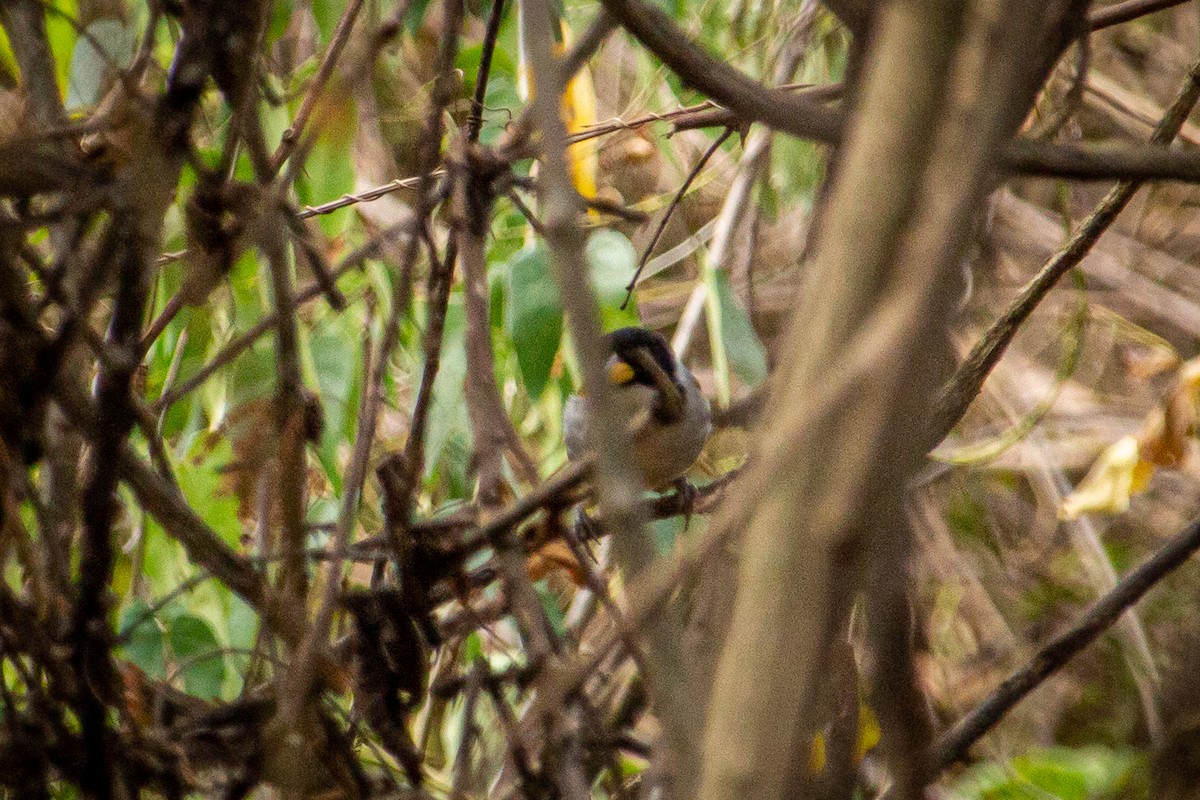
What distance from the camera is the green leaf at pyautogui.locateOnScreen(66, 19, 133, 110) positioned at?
1.67 m

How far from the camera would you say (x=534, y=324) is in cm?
172

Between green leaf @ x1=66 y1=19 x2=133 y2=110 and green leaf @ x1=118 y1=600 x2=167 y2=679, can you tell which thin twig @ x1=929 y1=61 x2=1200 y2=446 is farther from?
green leaf @ x1=66 y1=19 x2=133 y2=110

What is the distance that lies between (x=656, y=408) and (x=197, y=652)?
3.41ft

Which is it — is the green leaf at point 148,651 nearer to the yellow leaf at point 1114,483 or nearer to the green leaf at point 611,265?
Result: the green leaf at point 611,265

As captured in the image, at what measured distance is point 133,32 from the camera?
1.91 metres

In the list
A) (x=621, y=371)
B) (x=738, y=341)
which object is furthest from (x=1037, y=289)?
(x=621, y=371)

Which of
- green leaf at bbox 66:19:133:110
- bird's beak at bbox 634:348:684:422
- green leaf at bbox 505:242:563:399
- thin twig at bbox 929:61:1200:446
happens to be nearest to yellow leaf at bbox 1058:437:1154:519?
thin twig at bbox 929:61:1200:446

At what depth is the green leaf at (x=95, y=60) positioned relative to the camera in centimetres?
167

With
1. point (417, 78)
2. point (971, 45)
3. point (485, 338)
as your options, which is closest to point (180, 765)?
point (485, 338)

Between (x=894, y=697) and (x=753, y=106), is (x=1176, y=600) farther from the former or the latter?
(x=894, y=697)

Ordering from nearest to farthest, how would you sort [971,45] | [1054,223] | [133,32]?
[971,45]
[133,32]
[1054,223]

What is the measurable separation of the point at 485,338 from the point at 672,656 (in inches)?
27.5

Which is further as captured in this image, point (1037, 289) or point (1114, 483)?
point (1114, 483)

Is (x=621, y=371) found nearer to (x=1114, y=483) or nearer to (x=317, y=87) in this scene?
(x=1114, y=483)
